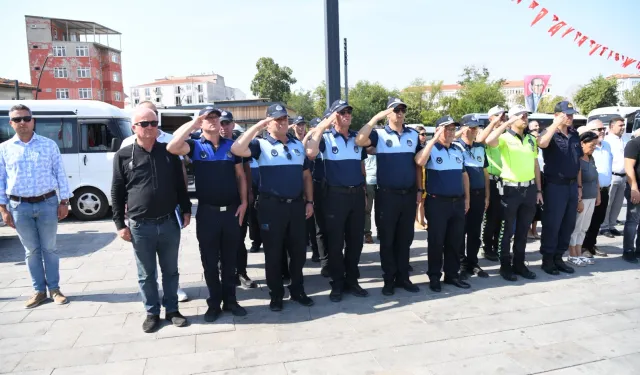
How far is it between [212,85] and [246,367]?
9795 centimetres

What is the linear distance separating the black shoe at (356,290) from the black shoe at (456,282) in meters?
0.97

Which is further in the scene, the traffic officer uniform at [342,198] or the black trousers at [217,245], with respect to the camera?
the traffic officer uniform at [342,198]

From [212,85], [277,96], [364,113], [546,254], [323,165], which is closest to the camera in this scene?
[323,165]

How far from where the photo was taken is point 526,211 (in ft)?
15.8

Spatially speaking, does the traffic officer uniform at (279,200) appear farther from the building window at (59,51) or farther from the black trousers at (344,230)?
the building window at (59,51)

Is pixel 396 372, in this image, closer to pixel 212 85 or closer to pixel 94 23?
pixel 94 23

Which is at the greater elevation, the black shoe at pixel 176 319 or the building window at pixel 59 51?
the building window at pixel 59 51

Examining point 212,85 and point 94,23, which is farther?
point 212,85

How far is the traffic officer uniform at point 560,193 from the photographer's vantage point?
4992mm

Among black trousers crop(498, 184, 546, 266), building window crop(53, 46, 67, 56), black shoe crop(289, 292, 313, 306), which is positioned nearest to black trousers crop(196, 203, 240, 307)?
black shoe crop(289, 292, 313, 306)

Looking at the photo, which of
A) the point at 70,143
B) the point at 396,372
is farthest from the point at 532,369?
the point at 70,143

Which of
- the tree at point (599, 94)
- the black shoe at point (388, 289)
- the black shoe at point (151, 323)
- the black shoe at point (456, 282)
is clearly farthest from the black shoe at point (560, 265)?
the tree at point (599, 94)

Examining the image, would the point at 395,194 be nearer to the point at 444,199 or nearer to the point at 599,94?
the point at 444,199

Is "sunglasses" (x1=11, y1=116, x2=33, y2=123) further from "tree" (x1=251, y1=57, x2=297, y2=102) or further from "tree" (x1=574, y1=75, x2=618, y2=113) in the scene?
"tree" (x1=251, y1=57, x2=297, y2=102)
